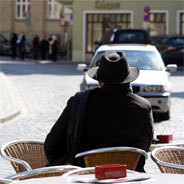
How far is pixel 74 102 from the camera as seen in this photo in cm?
498

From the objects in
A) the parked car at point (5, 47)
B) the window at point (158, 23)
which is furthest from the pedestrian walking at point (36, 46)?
the window at point (158, 23)

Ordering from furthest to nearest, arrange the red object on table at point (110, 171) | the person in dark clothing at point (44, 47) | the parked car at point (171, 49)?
the person in dark clothing at point (44, 47), the parked car at point (171, 49), the red object on table at point (110, 171)

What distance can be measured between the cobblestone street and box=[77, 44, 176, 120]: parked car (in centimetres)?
40

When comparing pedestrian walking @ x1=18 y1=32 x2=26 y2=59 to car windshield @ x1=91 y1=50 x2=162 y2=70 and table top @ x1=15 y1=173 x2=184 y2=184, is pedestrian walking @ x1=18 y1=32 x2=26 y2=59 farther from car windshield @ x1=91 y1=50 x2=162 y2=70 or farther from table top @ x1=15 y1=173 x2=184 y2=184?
table top @ x1=15 y1=173 x2=184 y2=184

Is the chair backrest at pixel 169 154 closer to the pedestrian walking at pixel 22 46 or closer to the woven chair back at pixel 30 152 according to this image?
the woven chair back at pixel 30 152

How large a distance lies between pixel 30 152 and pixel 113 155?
3.58ft

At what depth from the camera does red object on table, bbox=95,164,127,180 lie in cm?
351

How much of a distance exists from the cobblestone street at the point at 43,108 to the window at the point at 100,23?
15500 millimetres

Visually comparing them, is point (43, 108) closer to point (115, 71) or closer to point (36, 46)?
point (115, 71)

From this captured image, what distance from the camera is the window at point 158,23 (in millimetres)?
42938

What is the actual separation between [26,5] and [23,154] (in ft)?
171

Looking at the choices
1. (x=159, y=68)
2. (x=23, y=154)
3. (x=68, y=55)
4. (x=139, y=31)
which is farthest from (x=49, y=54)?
(x=23, y=154)

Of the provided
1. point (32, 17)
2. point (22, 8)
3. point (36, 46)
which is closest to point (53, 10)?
point (32, 17)

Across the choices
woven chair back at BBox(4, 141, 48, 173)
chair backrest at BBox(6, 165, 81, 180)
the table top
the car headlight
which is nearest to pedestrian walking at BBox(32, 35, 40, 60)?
the car headlight
